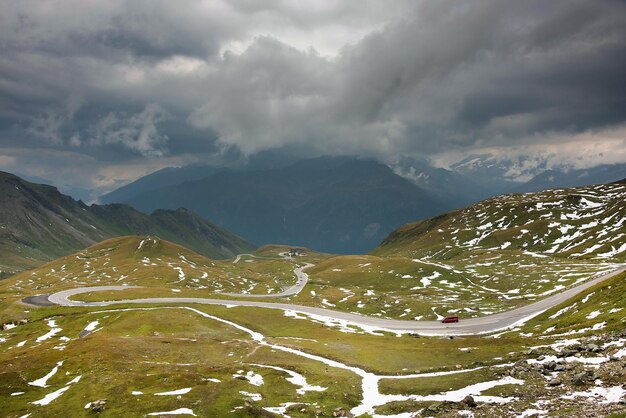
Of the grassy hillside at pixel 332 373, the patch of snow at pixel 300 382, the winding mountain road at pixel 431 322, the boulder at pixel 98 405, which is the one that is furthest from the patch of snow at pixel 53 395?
the winding mountain road at pixel 431 322

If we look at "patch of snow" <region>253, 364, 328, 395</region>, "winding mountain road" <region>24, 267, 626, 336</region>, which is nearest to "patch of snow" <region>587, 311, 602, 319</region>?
"winding mountain road" <region>24, 267, 626, 336</region>

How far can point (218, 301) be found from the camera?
141 metres

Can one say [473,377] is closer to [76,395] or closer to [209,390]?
[209,390]

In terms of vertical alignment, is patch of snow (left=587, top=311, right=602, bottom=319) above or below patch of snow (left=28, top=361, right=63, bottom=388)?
below

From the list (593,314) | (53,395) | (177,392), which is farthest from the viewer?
(593,314)

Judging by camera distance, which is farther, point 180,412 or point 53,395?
point 53,395

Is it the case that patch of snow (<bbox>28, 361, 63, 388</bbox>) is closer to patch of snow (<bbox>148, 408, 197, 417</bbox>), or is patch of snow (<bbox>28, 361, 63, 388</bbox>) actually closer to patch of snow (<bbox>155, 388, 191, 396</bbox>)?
patch of snow (<bbox>155, 388, 191, 396</bbox>)

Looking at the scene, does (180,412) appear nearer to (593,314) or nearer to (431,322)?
(593,314)

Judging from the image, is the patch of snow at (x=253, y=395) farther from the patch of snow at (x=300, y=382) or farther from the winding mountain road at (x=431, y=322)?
the winding mountain road at (x=431, y=322)

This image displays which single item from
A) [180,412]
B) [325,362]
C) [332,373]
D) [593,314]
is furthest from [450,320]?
[180,412]

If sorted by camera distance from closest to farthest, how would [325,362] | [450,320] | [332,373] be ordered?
[332,373] → [325,362] → [450,320]

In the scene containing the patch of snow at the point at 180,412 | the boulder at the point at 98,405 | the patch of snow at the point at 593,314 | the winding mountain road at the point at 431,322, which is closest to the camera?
the patch of snow at the point at 180,412

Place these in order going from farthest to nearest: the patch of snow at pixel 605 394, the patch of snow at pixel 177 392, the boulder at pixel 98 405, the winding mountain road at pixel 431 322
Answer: the winding mountain road at pixel 431 322 → the patch of snow at pixel 177 392 → the boulder at pixel 98 405 → the patch of snow at pixel 605 394

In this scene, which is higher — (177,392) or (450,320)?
(177,392)
